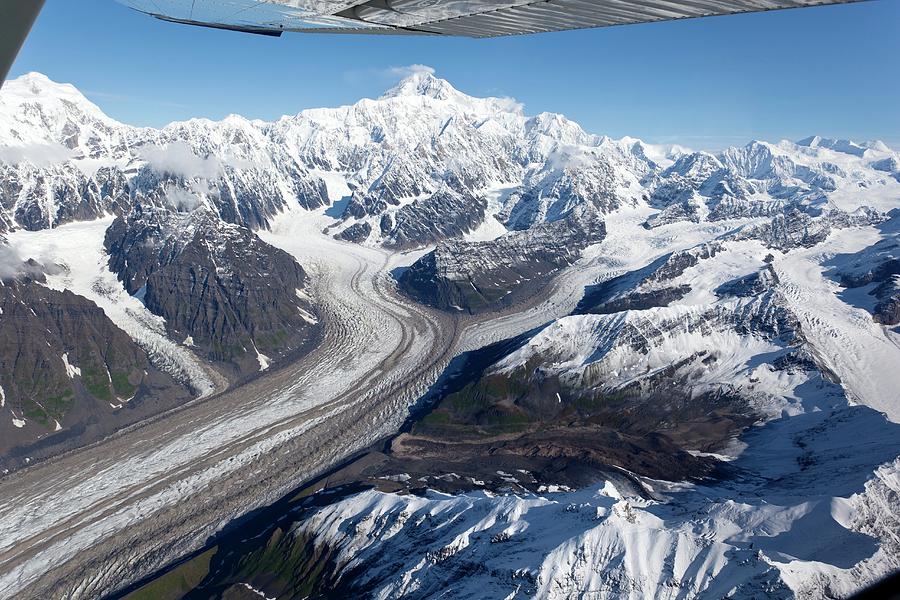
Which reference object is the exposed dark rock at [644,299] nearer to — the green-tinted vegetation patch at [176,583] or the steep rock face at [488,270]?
the steep rock face at [488,270]

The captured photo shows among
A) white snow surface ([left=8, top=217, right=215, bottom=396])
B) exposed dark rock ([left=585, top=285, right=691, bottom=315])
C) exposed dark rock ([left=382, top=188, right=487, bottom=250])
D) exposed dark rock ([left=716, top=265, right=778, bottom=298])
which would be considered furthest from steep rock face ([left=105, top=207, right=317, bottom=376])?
exposed dark rock ([left=716, top=265, right=778, bottom=298])

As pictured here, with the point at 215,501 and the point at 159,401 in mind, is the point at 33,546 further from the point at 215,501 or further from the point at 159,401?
the point at 159,401

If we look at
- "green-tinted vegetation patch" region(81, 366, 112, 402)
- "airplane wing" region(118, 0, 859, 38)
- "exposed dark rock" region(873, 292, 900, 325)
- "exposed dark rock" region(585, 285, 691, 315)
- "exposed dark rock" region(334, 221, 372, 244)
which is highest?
"airplane wing" region(118, 0, 859, 38)

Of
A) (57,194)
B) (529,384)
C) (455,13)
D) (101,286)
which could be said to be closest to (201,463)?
(529,384)

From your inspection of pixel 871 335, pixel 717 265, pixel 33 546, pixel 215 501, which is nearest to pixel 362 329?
pixel 215 501

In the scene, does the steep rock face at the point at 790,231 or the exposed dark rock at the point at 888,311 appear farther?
the steep rock face at the point at 790,231

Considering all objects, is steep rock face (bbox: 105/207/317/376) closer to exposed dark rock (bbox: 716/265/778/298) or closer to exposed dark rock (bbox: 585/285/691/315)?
exposed dark rock (bbox: 585/285/691/315)

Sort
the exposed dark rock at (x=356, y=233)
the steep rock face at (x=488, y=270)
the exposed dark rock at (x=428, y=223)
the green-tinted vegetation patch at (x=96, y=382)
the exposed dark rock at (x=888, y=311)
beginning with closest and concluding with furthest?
the green-tinted vegetation patch at (x=96, y=382), the exposed dark rock at (x=888, y=311), the steep rock face at (x=488, y=270), the exposed dark rock at (x=428, y=223), the exposed dark rock at (x=356, y=233)

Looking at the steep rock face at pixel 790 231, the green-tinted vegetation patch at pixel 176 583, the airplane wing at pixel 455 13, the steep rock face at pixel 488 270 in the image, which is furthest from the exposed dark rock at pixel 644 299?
the airplane wing at pixel 455 13
